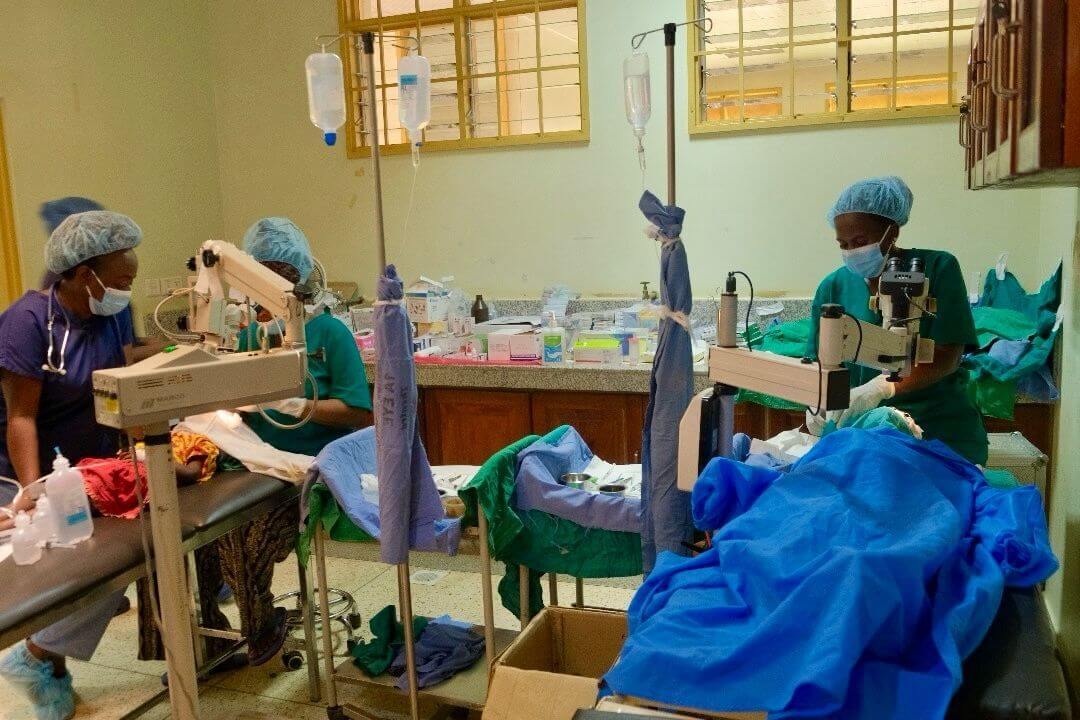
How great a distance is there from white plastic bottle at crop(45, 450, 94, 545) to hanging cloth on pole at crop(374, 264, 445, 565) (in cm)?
68

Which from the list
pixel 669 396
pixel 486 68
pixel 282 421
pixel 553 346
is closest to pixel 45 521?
pixel 282 421

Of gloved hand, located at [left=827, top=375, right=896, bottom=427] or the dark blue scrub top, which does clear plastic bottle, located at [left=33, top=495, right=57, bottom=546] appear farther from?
gloved hand, located at [left=827, top=375, right=896, bottom=427]

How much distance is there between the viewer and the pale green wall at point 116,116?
4184 mm

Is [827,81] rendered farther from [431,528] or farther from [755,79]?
[431,528]

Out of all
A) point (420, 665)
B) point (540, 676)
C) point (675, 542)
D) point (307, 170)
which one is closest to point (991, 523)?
point (675, 542)

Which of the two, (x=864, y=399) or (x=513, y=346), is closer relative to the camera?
(x=864, y=399)

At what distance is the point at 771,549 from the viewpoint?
1.47 m

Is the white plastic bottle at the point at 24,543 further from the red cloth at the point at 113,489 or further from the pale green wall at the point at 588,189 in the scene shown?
the pale green wall at the point at 588,189

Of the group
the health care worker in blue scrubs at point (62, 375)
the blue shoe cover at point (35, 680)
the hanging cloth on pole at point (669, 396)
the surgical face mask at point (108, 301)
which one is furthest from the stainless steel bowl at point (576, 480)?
the blue shoe cover at point (35, 680)

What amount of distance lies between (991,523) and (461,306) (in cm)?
322

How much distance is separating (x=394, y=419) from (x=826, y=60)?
3081mm

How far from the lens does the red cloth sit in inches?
87.9

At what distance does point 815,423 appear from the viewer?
228cm

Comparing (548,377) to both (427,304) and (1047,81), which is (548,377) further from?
(1047,81)
